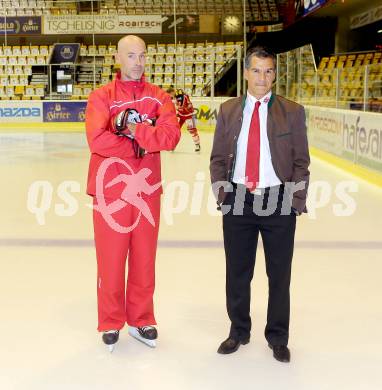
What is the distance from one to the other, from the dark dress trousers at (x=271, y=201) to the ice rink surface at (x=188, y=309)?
0.97 feet

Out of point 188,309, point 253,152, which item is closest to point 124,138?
point 253,152

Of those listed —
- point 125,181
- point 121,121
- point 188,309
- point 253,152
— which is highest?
point 121,121

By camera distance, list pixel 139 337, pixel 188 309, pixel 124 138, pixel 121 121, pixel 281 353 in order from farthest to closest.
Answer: pixel 188 309, pixel 139 337, pixel 281 353, pixel 124 138, pixel 121 121

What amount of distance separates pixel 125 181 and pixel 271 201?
25.2 inches

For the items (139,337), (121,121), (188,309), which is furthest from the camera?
(188,309)

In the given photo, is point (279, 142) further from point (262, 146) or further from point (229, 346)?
point (229, 346)

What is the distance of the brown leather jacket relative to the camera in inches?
111

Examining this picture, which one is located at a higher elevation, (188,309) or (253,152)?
(253,152)

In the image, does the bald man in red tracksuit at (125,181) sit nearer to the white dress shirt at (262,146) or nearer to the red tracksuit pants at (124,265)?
the red tracksuit pants at (124,265)

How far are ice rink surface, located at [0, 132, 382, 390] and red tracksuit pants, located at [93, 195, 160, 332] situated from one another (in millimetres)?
194

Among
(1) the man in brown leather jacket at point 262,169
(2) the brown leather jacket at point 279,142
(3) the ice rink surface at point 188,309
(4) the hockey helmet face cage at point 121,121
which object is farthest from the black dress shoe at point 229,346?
(4) the hockey helmet face cage at point 121,121

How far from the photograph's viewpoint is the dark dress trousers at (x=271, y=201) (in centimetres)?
283

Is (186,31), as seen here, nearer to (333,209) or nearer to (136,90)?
(333,209)

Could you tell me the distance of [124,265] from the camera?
3094 millimetres
